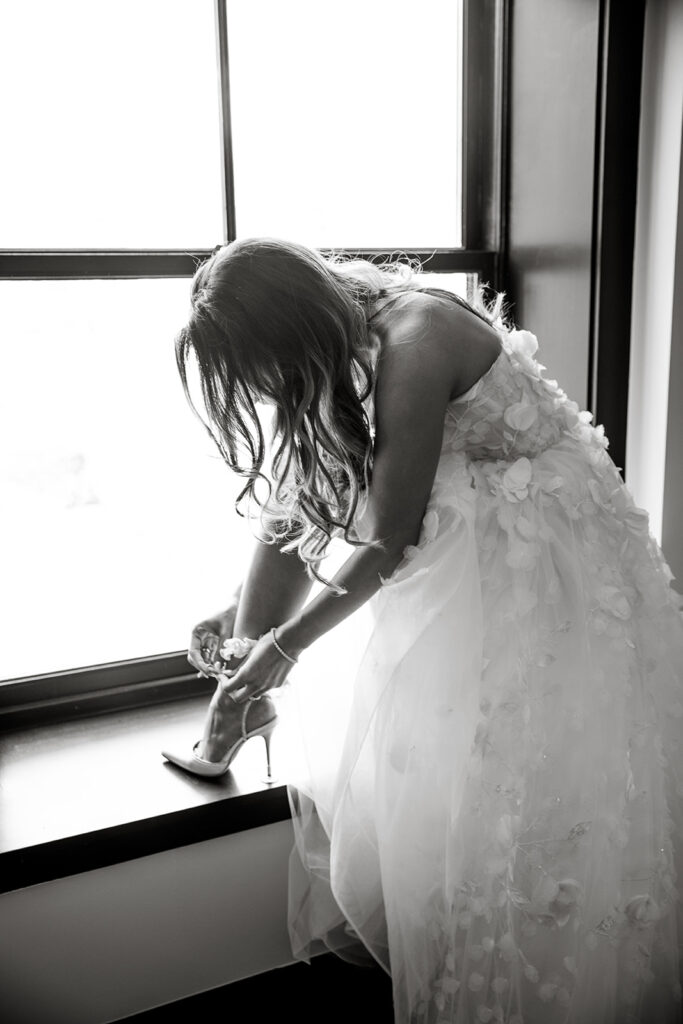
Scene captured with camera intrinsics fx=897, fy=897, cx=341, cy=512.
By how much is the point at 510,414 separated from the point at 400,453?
8.3 inches

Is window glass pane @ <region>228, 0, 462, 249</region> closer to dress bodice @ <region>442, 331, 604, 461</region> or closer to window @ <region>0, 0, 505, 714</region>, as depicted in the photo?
window @ <region>0, 0, 505, 714</region>

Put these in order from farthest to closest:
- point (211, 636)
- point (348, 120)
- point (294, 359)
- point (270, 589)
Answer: point (348, 120)
point (211, 636)
point (270, 589)
point (294, 359)

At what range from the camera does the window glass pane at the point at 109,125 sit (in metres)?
1.60

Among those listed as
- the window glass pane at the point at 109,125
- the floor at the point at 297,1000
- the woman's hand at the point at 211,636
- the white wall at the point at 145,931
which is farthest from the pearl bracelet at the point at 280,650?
the window glass pane at the point at 109,125

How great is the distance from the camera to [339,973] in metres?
1.66

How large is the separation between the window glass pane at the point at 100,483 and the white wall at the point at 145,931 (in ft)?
1.52

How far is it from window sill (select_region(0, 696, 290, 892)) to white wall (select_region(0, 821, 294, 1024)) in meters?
0.04

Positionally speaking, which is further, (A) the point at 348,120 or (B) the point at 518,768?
(A) the point at 348,120

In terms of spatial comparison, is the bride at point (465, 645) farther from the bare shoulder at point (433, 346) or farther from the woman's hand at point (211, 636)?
the woman's hand at point (211, 636)

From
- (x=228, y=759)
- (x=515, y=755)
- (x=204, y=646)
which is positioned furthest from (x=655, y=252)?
(x=228, y=759)

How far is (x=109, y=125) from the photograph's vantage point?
166 cm

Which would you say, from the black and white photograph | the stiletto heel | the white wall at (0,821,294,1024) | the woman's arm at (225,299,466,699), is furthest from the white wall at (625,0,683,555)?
the white wall at (0,821,294,1024)

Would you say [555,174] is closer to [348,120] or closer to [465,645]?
[348,120]

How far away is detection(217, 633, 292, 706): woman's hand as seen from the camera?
1395mm
